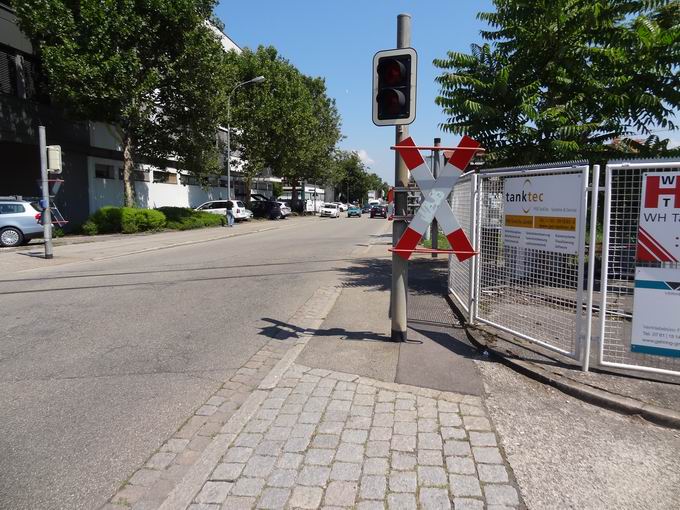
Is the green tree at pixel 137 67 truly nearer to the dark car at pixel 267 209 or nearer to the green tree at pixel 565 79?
the green tree at pixel 565 79

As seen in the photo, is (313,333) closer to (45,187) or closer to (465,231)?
(465,231)

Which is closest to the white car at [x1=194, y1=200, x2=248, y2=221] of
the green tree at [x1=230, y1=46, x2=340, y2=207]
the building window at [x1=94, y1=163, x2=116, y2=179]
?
the green tree at [x1=230, y1=46, x2=340, y2=207]

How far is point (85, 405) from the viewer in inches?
163

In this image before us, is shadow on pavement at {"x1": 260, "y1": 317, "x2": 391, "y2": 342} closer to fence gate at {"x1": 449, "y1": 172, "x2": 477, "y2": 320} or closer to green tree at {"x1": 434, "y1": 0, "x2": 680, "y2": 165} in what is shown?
fence gate at {"x1": 449, "y1": 172, "x2": 477, "y2": 320}

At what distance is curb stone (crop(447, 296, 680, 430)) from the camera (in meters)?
3.78

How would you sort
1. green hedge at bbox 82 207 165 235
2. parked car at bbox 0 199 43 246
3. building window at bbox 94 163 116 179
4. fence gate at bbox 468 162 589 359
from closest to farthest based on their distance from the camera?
fence gate at bbox 468 162 589 359, parked car at bbox 0 199 43 246, green hedge at bbox 82 207 165 235, building window at bbox 94 163 116 179

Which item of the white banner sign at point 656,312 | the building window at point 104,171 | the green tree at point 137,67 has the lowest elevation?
the white banner sign at point 656,312

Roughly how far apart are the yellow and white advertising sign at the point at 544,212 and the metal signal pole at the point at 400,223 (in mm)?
1230

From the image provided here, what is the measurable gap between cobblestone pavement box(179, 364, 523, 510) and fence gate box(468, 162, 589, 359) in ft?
5.50

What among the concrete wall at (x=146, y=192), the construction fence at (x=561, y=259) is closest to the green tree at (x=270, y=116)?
the concrete wall at (x=146, y=192)

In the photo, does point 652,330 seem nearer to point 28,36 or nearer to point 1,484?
point 1,484

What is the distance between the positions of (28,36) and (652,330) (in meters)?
24.3

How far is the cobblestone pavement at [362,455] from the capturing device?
111 inches

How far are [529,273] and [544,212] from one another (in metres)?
0.79
